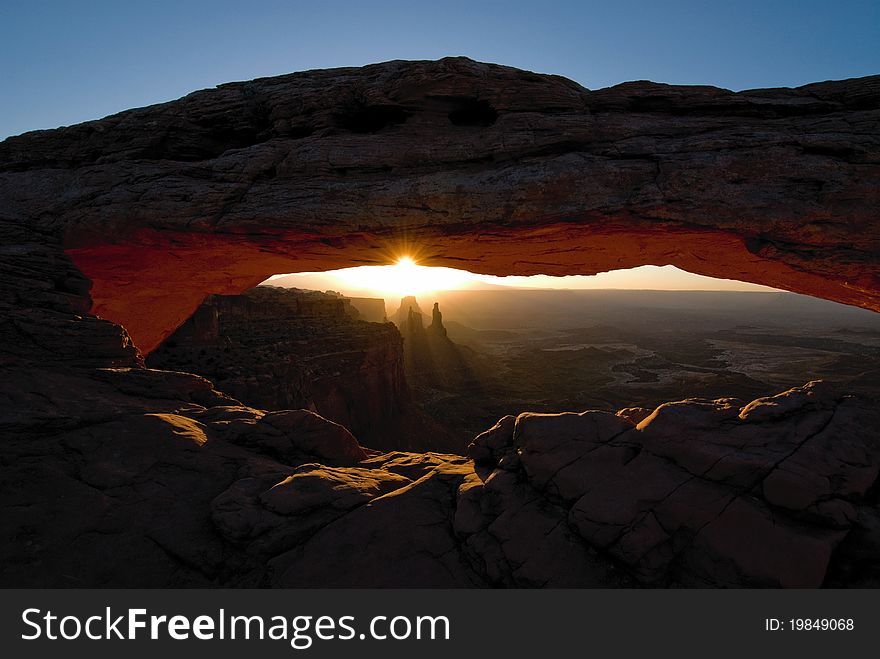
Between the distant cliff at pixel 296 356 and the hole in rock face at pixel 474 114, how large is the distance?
54.4ft

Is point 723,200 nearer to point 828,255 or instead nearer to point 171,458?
point 828,255

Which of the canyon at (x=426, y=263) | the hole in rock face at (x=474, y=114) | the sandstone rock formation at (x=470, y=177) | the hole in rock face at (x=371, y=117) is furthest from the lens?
the hole in rock face at (x=371, y=117)

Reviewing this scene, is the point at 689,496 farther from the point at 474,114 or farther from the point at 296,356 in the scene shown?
the point at 296,356

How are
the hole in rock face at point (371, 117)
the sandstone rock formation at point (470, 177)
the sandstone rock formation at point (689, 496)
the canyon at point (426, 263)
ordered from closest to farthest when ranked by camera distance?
the sandstone rock formation at point (689, 496), the canyon at point (426, 263), the sandstone rock formation at point (470, 177), the hole in rock face at point (371, 117)

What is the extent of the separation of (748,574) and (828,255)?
26.9ft

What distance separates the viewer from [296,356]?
2470 cm

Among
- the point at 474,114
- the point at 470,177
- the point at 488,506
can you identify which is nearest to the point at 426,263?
the point at 470,177

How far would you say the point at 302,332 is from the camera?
2767 centimetres

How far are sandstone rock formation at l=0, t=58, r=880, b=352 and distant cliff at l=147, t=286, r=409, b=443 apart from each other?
8.71 m

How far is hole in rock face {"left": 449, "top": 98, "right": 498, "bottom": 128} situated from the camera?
33.5 ft

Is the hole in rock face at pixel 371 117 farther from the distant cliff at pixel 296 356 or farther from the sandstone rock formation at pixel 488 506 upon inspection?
the distant cliff at pixel 296 356

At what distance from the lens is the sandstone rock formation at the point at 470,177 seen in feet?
27.6

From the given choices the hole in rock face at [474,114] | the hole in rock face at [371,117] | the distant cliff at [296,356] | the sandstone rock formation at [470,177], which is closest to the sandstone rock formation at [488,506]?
the sandstone rock formation at [470,177]
